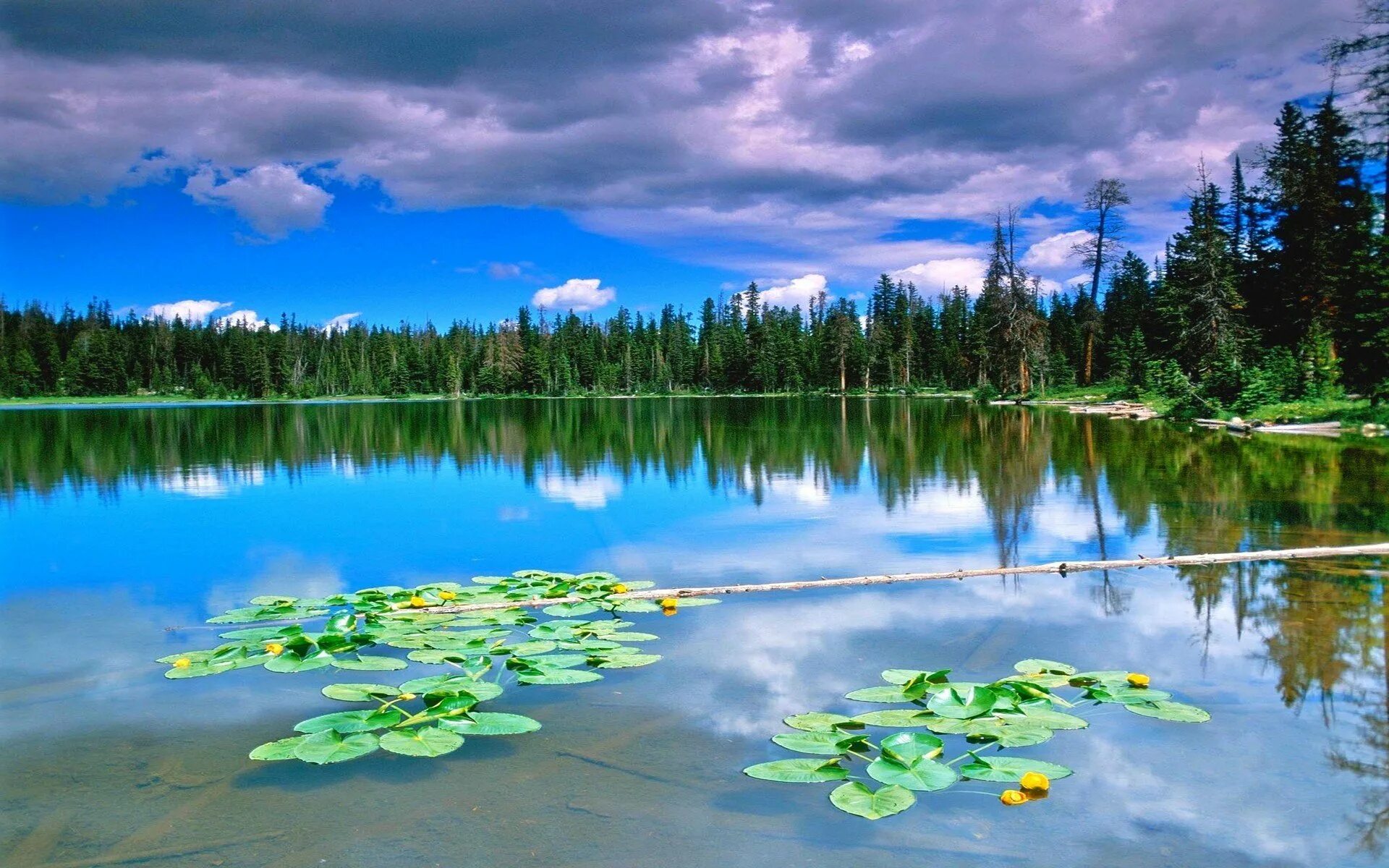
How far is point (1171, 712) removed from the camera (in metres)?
5.57

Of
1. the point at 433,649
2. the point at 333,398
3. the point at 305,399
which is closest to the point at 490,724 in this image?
the point at 433,649

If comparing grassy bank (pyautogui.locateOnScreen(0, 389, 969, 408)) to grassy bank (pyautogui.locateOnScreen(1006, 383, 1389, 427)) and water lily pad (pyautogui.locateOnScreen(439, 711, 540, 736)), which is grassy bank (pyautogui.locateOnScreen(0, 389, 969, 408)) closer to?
grassy bank (pyautogui.locateOnScreen(1006, 383, 1389, 427))

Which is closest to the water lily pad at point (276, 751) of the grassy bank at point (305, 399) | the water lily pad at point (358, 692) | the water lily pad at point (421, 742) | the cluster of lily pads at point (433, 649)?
the cluster of lily pads at point (433, 649)

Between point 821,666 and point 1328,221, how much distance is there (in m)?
40.4

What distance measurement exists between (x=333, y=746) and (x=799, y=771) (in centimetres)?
250

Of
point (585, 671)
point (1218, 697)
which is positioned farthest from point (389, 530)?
point (1218, 697)

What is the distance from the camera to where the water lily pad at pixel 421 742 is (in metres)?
4.96

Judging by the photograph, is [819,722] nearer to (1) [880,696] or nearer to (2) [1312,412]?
(1) [880,696]

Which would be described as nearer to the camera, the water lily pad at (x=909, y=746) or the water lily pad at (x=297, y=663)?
the water lily pad at (x=909, y=746)

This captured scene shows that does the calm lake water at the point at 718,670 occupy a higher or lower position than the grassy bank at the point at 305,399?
lower

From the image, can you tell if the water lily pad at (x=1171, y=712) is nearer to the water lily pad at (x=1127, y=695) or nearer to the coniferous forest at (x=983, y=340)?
the water lily pad at (x=1127, y=695)

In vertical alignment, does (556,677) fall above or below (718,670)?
above

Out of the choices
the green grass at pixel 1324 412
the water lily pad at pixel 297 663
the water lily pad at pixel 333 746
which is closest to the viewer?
the water lily pad at pixel 333 746

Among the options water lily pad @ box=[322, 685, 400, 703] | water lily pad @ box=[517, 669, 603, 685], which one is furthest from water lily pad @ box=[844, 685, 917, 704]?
water lily pad @ box=[322, 685, 400, 703]
